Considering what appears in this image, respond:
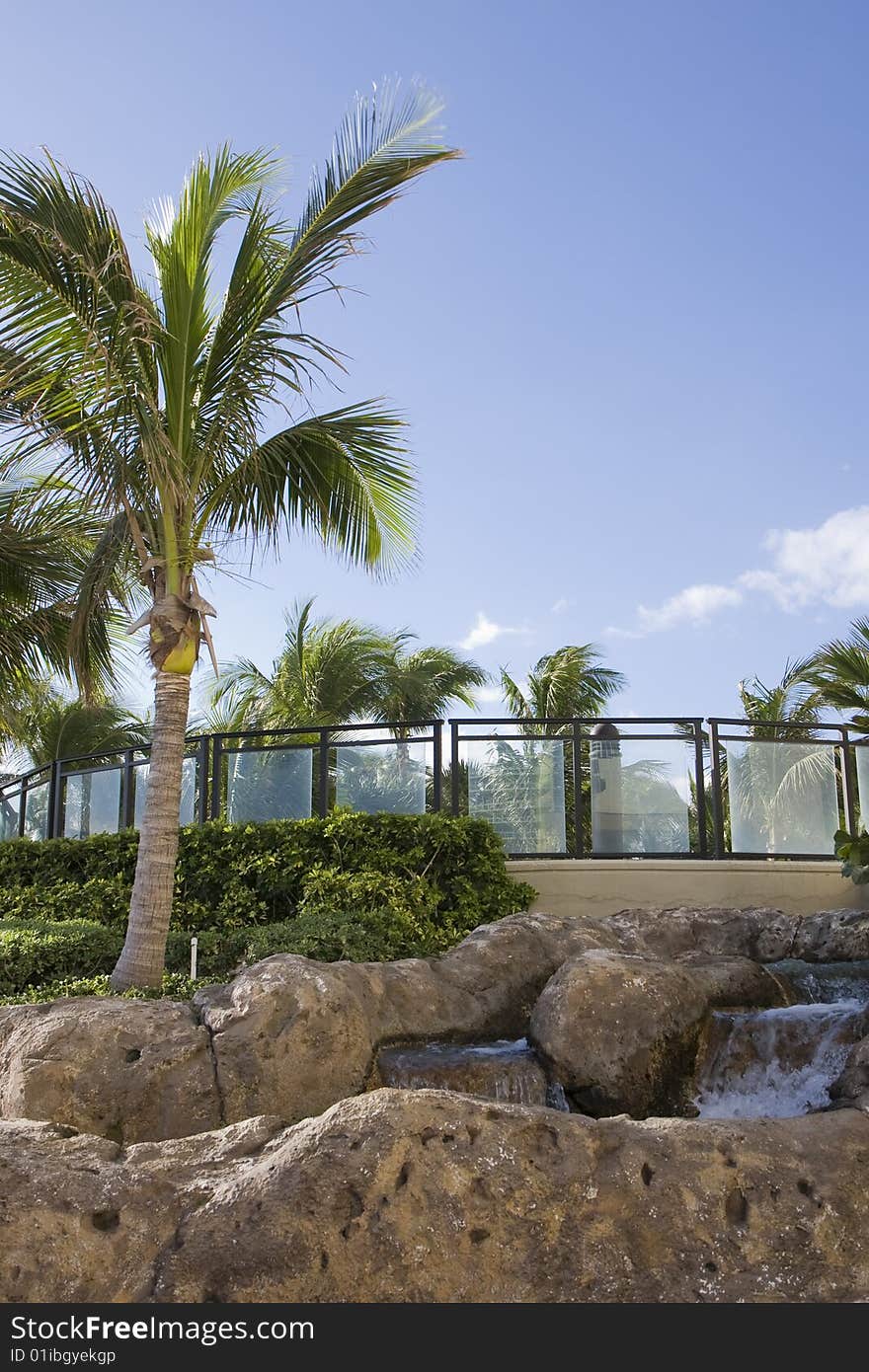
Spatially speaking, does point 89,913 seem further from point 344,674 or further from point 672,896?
point 344,674

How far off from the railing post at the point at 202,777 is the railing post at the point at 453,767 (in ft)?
10.7

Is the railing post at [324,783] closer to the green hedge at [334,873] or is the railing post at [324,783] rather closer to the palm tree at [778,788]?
the green hedge at [334,873]

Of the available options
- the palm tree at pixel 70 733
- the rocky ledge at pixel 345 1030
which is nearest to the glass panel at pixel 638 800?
the rocky ledge at pixel 345 1030

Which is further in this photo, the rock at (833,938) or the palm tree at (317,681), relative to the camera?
the palm tree at (317,681)

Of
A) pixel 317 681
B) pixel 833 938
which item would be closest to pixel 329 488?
pixel 833 938

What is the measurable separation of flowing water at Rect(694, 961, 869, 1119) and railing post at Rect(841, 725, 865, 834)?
19.2 feet

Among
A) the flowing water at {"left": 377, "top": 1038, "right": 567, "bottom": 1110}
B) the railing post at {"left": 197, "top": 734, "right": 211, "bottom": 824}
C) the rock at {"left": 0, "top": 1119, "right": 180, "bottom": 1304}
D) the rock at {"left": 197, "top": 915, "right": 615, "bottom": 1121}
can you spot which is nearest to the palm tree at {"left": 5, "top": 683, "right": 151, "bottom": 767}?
the railing post at {"left": 197, "top": 734, "right": 211, "bottom": 824}

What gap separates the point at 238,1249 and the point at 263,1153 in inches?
23.3

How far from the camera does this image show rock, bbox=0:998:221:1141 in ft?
22.5

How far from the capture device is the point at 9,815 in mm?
18578

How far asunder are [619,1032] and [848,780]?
796 cm

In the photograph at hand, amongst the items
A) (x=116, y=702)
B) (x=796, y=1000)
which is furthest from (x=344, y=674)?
(x=796, y=1000)

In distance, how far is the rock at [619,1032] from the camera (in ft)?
25.6

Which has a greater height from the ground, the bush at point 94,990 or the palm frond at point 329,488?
the palm frond at point 329,488
